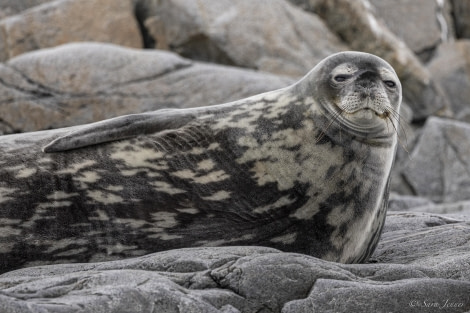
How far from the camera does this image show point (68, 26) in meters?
14.1

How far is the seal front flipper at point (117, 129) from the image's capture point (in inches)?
195

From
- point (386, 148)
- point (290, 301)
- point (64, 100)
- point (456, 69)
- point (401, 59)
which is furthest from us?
point (456, 69)

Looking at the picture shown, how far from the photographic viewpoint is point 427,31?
2091cm

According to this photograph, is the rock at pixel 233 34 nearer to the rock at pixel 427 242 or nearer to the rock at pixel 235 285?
the rock at pixel 427 242

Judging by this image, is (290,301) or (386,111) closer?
(290,301)

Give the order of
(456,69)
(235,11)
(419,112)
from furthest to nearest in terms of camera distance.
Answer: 1. (456,69)
2. (419,112)
3. (235,11)

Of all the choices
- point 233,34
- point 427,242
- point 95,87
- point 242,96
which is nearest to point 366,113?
point 427,242

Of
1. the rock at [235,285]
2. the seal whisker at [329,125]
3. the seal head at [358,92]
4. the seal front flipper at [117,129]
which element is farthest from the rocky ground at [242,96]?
the seal front flipper at [117,129]

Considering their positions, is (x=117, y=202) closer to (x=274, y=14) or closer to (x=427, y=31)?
(x=274, y=14)

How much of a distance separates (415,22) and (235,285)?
17805 mm

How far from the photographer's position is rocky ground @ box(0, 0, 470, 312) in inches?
148

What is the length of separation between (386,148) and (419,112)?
13241 mm

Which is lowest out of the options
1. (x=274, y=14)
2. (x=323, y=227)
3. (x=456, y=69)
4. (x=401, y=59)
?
(x=456, y=69)

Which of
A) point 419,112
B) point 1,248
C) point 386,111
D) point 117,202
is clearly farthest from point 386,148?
point 419,112
